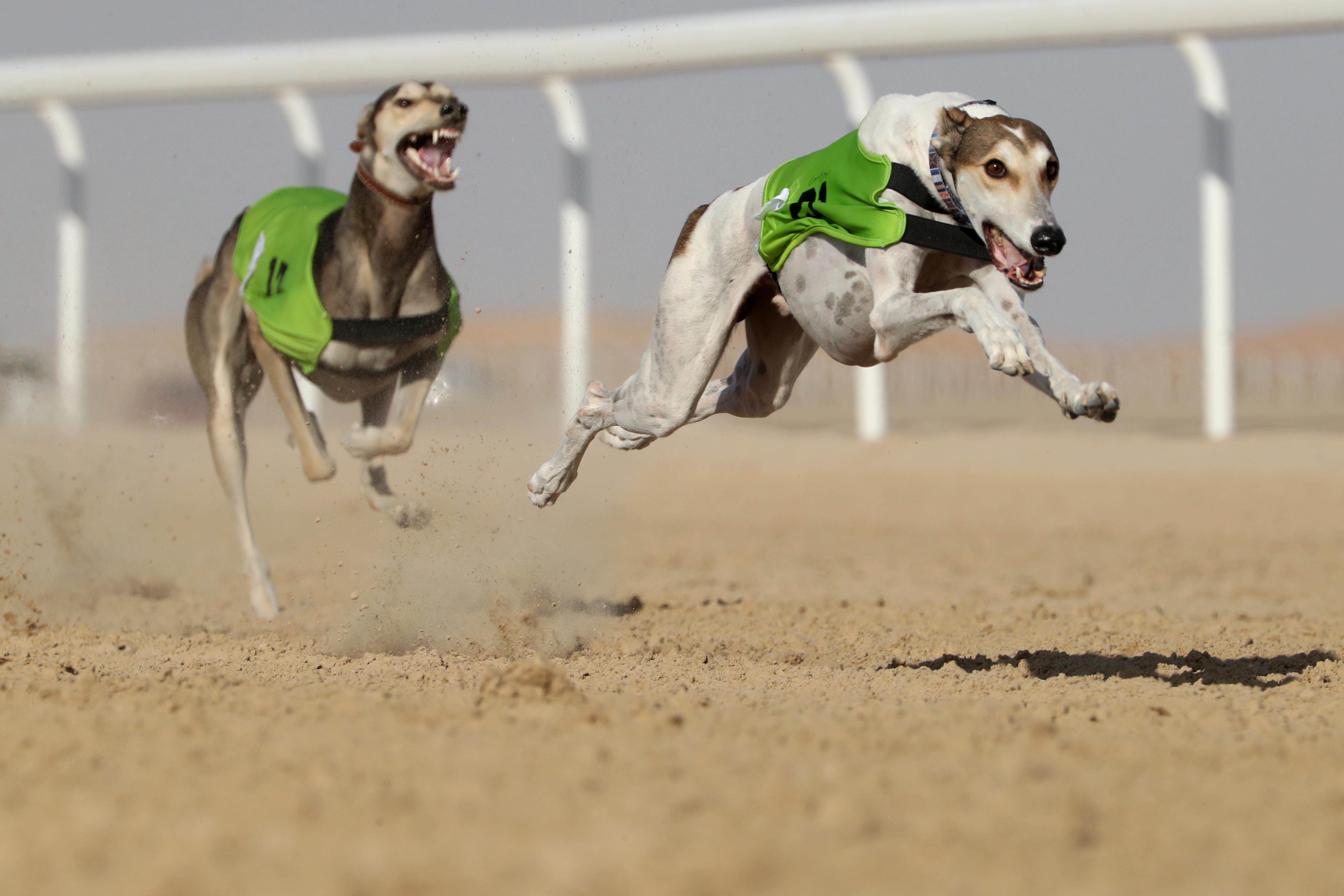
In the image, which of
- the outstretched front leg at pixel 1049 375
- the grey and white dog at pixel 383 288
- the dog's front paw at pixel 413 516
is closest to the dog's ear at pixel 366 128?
the grey and white dog at pixel 383 288

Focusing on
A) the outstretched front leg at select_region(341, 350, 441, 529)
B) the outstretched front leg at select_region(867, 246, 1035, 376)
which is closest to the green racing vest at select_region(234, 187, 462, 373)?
the outstretched front leg at select_region(341, 350, 441, 529)

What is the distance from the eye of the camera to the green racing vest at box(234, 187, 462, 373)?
571cm

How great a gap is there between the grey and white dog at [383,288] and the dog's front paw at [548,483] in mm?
693

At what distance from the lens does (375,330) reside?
5.69 meters

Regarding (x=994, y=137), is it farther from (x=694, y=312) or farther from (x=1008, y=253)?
(x=694, y=312)

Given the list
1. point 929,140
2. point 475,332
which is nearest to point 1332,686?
point 929,140

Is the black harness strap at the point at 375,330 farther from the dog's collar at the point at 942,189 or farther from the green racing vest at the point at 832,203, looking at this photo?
the dog's collar at the point at 942,189

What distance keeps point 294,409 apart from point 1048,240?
10.9 ft

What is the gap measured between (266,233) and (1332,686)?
4394mm

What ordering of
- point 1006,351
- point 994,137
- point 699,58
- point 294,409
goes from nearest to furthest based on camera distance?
point 1006,351 < point 994,137 < point 294,409 < point 699,58

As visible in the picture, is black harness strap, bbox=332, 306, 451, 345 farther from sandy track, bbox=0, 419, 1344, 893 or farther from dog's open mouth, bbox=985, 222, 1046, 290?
dog's open mouth, bbox=985, 222, 1046, 290

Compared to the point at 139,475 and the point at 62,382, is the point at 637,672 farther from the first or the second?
the point at 62,382

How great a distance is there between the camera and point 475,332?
593 cm

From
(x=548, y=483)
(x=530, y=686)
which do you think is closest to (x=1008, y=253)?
(x=530, y=686)
